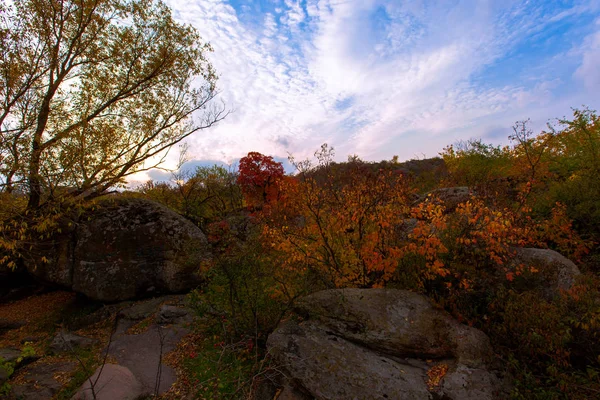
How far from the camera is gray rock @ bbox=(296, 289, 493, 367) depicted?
16.8 ft

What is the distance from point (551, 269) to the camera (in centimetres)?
604

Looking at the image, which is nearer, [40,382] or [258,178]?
[40,382]

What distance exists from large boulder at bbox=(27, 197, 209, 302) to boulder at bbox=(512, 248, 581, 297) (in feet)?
31.7

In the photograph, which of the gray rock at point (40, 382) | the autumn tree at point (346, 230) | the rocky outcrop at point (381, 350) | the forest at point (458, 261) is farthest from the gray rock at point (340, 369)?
the gray rock at point (40, 382)

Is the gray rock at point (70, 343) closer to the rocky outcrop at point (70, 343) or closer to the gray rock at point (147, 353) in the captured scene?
the rocky outcrop at point (70, 343)

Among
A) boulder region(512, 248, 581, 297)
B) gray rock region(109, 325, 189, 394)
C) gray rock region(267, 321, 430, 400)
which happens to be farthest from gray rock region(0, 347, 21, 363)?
boulder region(512, 248, 581, 297)

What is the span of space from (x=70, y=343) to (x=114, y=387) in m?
3.64

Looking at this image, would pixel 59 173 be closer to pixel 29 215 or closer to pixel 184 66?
pixel 29 215

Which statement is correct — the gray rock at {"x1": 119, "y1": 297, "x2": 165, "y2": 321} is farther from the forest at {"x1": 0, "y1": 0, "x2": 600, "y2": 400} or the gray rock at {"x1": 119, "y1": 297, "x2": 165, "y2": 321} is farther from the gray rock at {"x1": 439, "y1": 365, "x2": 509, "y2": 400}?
the gray rock at {"x1": 439, "y1": 365, "x2": 509, "y2": 400}

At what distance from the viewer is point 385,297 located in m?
6.06

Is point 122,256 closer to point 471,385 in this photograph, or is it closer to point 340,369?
point 340,369

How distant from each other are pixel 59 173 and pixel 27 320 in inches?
230

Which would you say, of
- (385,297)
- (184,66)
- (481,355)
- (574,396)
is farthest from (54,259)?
(574,396)

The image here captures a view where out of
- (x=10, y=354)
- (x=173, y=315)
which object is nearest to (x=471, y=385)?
(x=173, y=315)
